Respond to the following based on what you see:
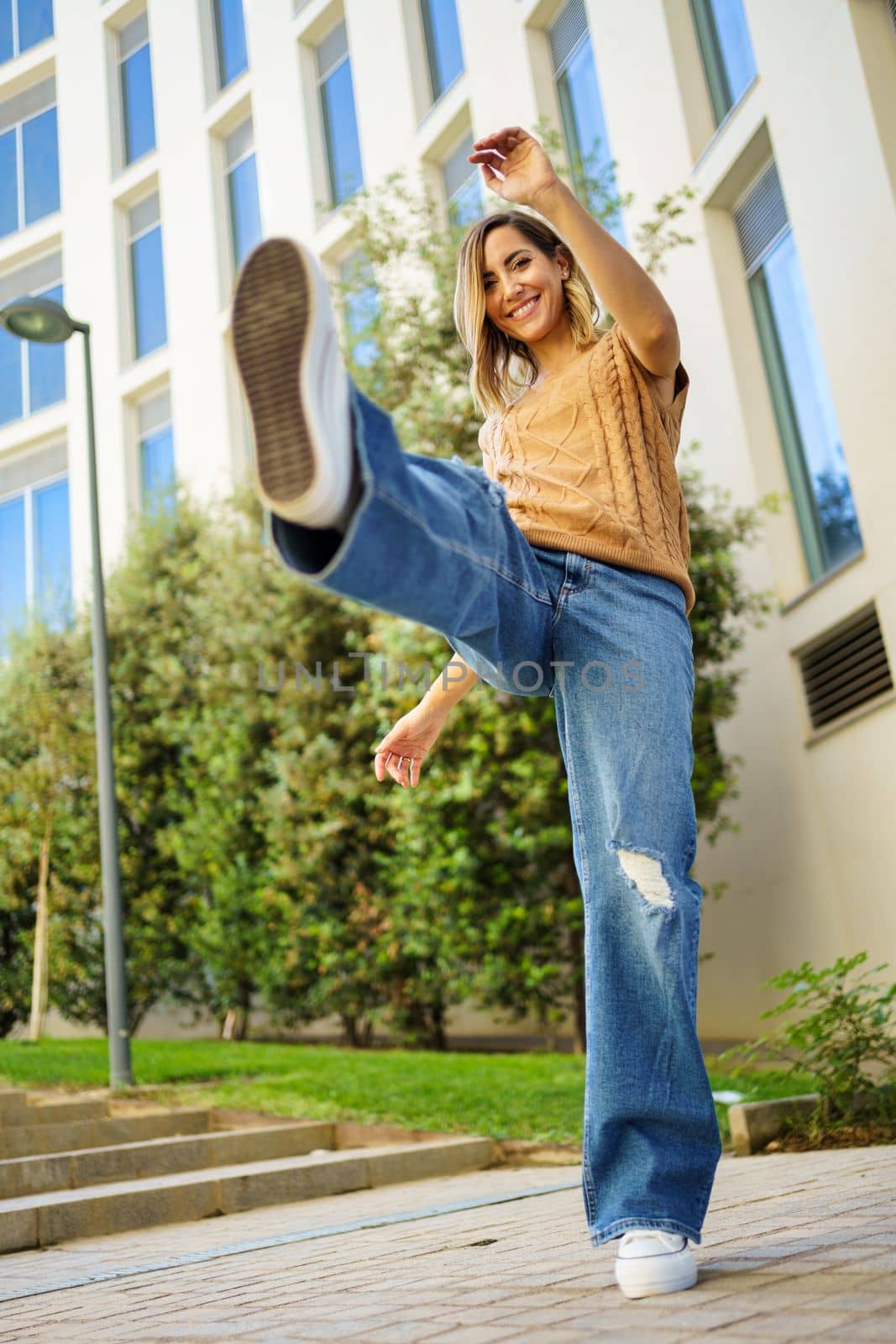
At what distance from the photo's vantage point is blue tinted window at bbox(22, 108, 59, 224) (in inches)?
840

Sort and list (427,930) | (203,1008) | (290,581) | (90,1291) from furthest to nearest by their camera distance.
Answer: (203,1008), (290,581), (427,930), (90,1291)

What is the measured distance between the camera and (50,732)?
12.9 meters

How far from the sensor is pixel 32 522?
67.6ft

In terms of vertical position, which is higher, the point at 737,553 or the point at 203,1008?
the point at 737,553

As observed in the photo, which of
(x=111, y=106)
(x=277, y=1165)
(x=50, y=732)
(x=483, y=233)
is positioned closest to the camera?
(x=483, y=233)

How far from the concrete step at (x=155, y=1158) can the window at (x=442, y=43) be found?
12.7 meters

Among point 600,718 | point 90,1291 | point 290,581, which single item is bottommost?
point 90,1291

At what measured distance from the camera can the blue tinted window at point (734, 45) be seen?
10.0 meters

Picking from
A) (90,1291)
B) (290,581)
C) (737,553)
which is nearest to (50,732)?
(290,581)

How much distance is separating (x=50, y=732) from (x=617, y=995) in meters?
11.7

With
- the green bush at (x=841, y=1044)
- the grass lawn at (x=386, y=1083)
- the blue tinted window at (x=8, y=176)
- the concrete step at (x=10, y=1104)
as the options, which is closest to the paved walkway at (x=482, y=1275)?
the green bush at (x=841, y=1044)

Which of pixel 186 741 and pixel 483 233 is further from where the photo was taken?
pixel 186 741

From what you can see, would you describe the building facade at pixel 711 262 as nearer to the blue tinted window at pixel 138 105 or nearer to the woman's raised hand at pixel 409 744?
the blue tinted window at pixel 138 105

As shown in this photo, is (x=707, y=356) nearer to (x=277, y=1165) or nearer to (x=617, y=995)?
(x=277, y=1165)
